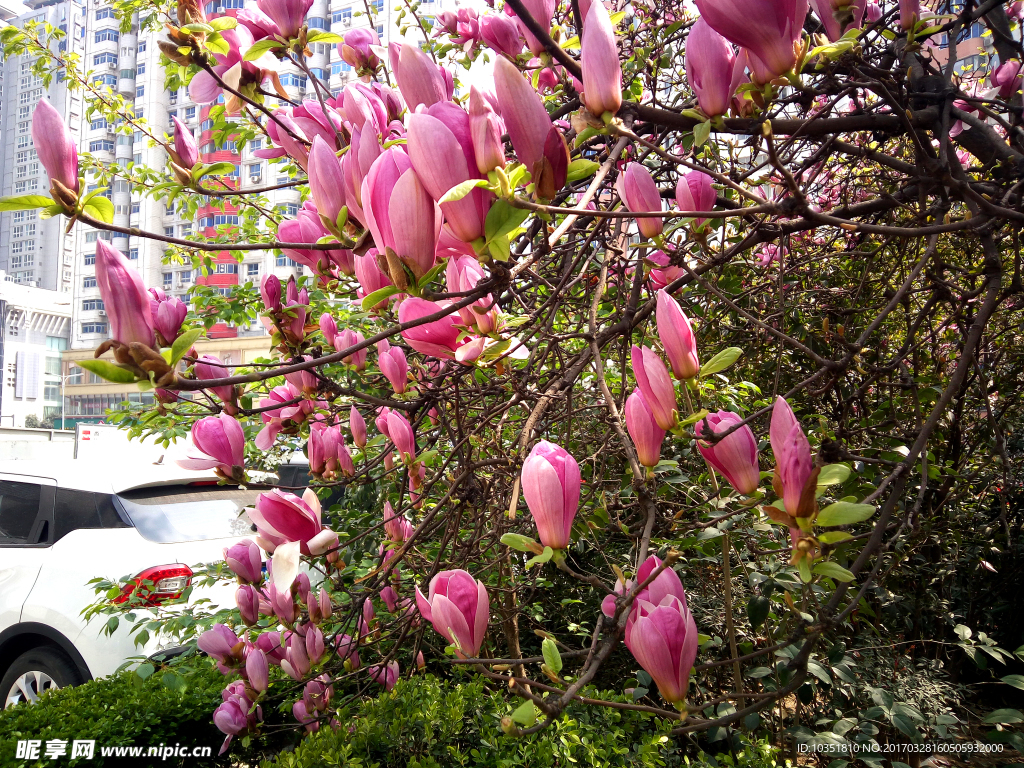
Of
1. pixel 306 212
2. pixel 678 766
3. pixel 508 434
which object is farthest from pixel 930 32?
pixel 678 766

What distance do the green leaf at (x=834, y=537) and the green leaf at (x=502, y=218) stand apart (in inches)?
16.5

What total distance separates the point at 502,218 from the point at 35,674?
145 inches

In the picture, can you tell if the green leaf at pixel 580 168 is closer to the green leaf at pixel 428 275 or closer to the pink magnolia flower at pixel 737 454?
the green leaf at pixel 428 275

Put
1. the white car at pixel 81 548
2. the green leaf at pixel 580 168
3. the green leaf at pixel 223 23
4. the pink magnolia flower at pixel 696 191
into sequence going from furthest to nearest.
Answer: the white car at pixel 81 548 → the pink magnolia flower at pixel 696 191 → the green leaf at pixel 223 23 → the green leaf at pixel 580 168

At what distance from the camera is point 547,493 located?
62 centimetres

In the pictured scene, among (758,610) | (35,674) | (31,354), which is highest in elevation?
(31,354)

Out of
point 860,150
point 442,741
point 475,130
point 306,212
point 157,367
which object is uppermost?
point 860,150

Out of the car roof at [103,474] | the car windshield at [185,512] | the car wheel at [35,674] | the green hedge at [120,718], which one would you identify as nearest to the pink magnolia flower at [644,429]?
the green hedge at [120,718]

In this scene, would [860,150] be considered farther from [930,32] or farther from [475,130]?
[475,130]

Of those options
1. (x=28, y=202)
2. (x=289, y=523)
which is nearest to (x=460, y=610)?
(x=289, y=523)

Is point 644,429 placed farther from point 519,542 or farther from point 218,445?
point 218,445

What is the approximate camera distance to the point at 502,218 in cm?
51

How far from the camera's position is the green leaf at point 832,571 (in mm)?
620

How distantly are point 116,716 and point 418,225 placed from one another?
237cm
